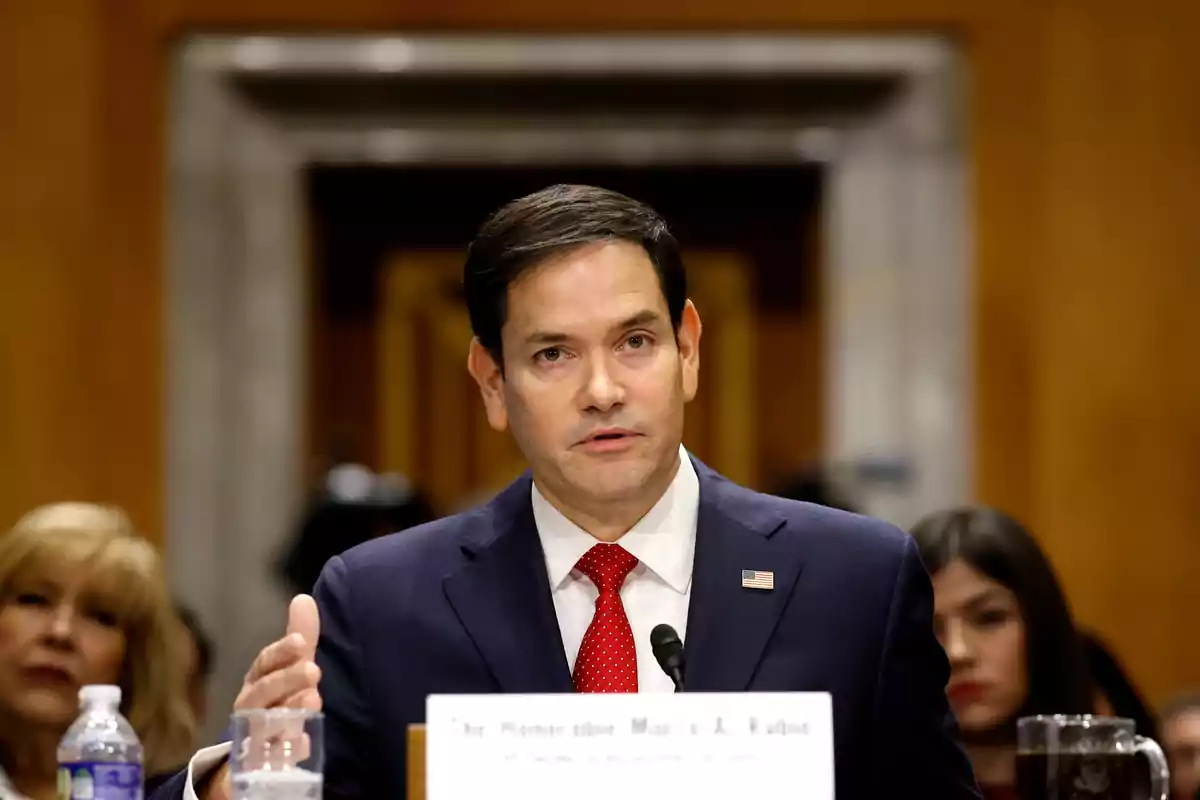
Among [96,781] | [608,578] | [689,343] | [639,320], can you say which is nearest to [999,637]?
[689,343]

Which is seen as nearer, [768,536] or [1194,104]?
[768,536]

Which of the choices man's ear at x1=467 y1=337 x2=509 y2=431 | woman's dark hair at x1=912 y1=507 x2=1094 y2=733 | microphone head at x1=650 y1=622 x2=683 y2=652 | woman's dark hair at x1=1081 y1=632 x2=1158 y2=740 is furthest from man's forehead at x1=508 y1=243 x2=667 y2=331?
woman's dark hair at x1=1081 y1=632 x2=1158 y2=740

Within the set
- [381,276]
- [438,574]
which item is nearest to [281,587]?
[381,276]

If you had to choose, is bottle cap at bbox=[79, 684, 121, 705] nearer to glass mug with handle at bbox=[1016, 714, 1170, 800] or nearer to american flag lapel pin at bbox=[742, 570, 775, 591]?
american flag lapel pin at bbox=[742, 570, 775, 591]

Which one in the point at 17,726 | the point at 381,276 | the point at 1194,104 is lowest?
the point at 17,726

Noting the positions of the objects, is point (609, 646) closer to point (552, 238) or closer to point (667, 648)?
point (667, 648)

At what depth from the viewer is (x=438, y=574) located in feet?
8.21

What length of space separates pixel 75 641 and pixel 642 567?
145 cm

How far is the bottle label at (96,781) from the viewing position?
86.9 inches

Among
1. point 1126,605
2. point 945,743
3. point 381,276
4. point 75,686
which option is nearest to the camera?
point 945,743

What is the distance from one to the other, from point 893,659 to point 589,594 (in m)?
0.40

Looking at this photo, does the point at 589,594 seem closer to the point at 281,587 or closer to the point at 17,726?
the point at 17,726

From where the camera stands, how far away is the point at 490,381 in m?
2.58

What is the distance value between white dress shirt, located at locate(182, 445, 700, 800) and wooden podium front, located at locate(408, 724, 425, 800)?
0.44m
